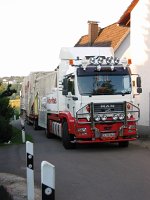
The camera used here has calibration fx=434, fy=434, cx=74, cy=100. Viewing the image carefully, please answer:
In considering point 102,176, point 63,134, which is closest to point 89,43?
point 63,134

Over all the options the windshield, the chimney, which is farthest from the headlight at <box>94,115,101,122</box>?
the chimney

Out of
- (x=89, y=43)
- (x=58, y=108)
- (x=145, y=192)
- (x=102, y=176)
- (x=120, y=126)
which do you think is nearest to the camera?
(x=145, y=192)

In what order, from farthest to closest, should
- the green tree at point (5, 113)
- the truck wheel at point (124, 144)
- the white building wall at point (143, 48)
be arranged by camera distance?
the white building wall at point (143, 48)
the green tree at point (5, 113)
the truck wheel at point (124, 144)

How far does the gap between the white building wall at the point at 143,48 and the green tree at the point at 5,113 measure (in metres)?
8.08

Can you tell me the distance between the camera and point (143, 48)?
25.7m

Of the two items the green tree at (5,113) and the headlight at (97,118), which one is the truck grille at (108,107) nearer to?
the headlight at (97,118)

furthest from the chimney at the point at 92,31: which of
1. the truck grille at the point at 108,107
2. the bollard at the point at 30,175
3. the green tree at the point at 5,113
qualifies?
the bollard at the point at 30,175

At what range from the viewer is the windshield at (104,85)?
1506 cm

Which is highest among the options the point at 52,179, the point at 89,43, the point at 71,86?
the point at 89,43

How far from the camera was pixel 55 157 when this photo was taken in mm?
13414

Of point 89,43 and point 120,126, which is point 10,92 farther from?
point 89,43

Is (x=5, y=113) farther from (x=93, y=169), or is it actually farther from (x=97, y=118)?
(x=93, y=169)

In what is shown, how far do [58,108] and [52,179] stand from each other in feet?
43.5

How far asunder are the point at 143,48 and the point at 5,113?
9.45m
